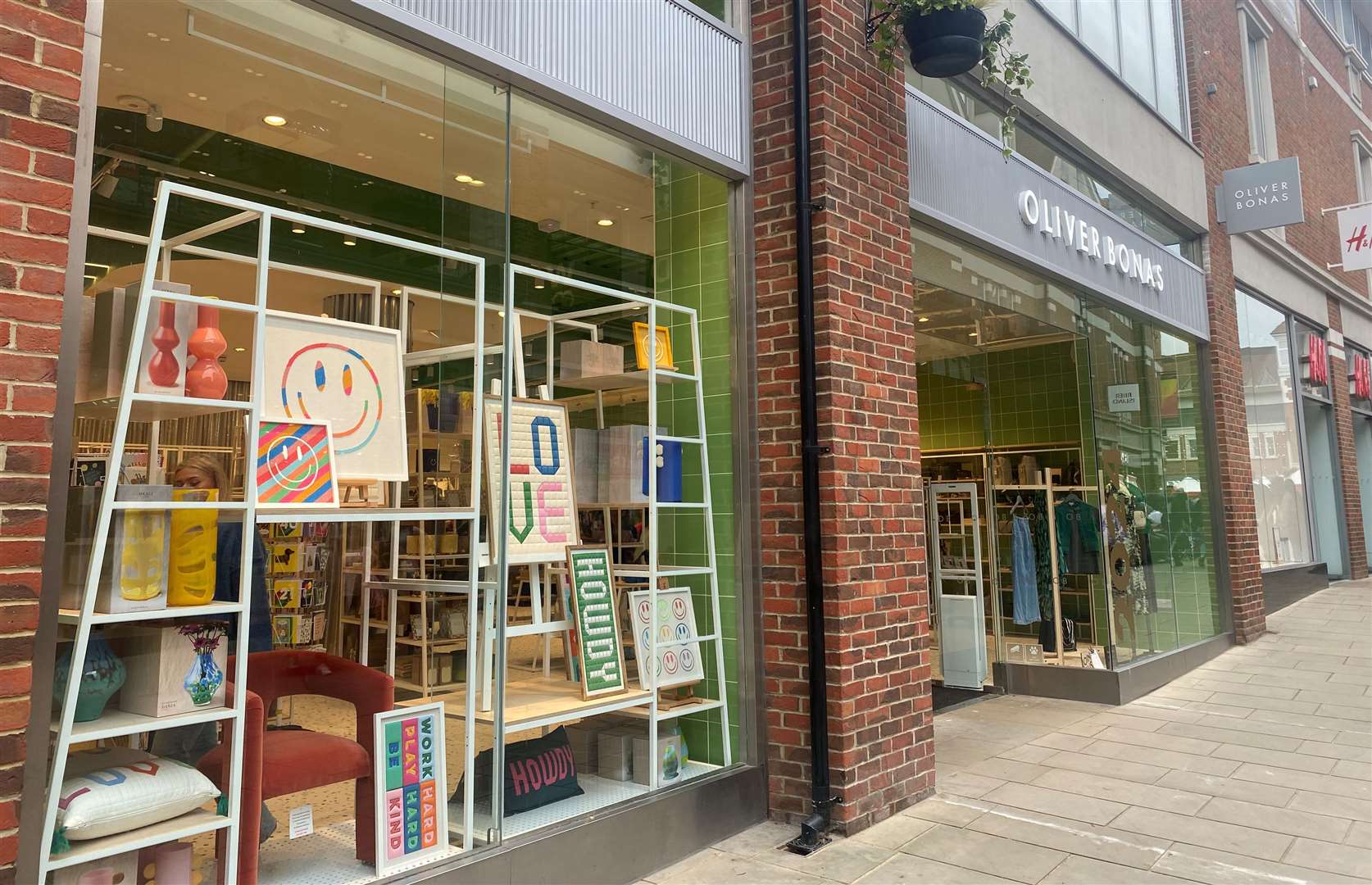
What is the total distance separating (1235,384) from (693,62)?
26.5 feet

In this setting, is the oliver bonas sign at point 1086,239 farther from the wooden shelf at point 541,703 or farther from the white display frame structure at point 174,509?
the white display frame structure at point 174,509

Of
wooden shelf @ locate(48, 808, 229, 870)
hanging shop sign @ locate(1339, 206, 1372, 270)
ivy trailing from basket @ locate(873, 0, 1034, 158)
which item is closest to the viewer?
wooden shelf @ locate(48, 808, 229, 870)

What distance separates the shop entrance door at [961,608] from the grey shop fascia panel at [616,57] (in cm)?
402

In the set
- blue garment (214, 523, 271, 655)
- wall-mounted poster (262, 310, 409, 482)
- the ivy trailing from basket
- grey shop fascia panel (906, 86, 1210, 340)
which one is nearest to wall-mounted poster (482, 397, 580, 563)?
wall-mounted poster (262, 310, 409, 482)

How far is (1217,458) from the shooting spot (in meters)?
9.02

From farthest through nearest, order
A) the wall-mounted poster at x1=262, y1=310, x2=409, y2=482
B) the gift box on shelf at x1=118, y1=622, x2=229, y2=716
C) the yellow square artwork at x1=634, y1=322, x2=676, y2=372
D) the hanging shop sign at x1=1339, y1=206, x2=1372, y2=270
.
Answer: the hanging shop sign at x1=1339, y1=206, x2=1372, y2=270 < the yellow square artwork at x1=634, y1=322, x2=676, y2=372 < the wall-mounted poster at x1=262, y1=310, x2=409, y2=482 < the gift box on shelf at x1=118, y1=622, x2=229, y2=716

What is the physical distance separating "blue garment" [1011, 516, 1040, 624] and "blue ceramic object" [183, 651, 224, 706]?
6595 millimetres

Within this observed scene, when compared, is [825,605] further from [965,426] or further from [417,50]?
[965,426]

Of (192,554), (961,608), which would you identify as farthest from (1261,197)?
(192,554)

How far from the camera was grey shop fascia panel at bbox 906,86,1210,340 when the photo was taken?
5160 mm

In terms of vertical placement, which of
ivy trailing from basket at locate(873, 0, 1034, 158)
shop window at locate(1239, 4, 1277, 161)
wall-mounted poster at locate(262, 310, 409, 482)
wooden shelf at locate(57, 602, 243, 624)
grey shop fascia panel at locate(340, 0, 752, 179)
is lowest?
wooden shelf at locate(57, 602, 243, 624)

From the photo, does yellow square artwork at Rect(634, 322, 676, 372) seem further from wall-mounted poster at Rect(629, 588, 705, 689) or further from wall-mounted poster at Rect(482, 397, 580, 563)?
wall-mounted poster at Rect(629, 588, 705, 689)

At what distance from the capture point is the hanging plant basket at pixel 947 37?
14.1ft

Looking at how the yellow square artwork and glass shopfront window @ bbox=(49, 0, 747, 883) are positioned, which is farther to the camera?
the yellow square artwork
